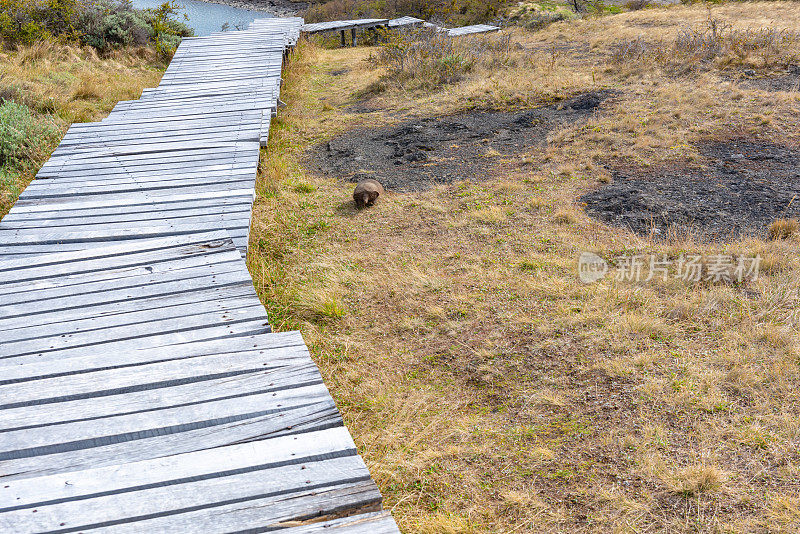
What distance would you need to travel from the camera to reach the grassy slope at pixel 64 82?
738 cm

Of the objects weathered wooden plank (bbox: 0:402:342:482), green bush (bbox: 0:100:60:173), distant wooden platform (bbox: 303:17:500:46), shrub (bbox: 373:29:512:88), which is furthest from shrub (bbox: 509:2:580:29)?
weathered wooden plank (bbox: 0:402:342:482)

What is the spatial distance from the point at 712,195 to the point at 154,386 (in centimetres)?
551

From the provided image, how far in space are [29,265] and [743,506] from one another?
441 centimetres

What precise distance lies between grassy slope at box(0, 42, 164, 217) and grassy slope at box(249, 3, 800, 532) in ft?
9.91

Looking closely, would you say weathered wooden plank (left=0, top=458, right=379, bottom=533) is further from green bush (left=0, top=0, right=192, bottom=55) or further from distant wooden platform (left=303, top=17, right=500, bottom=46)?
distant wooden platform (left=303, top=17, right=500, bottom=46)

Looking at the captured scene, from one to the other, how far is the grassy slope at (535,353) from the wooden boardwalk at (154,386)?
0.85 m

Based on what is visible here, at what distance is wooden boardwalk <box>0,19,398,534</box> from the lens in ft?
6.40

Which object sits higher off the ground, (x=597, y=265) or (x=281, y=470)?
(x=281, y=470)

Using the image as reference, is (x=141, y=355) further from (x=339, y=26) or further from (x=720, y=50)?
(x=339, y=26)

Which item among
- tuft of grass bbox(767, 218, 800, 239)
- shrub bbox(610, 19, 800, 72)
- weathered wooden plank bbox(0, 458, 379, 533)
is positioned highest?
weathered wooden plank bbox(0, 458, 379, 533)

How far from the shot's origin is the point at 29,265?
375cm

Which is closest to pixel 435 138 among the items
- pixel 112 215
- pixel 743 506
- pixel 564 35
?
pixel 112 215

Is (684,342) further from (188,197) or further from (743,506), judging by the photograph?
(188,197)

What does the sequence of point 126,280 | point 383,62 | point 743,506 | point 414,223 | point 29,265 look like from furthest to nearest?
point 383,62
point 414,223
point 29,265
point 126,280
point 743,506
